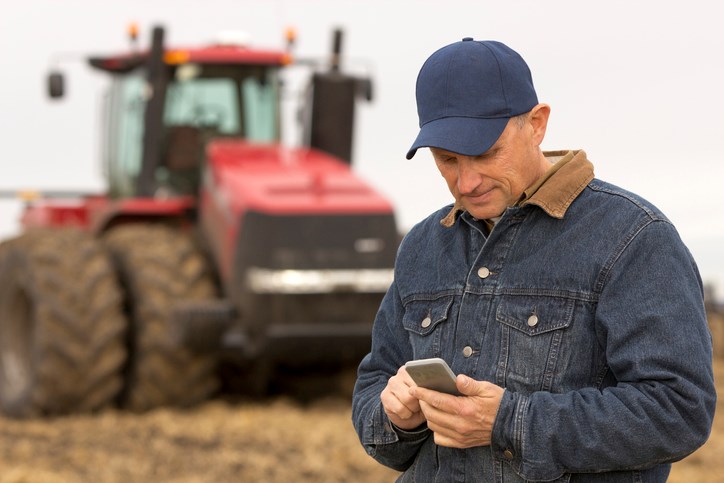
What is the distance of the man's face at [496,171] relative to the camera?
7.24 feet

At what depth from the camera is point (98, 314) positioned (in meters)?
8.10

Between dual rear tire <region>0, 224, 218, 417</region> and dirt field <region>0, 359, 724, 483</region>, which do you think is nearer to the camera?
dirt field <region>0, 359, 724, 483</region>

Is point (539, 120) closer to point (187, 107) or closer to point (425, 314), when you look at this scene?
point (425, 314)

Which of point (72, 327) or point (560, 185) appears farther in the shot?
point (72, 327)

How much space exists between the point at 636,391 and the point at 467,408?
259mm

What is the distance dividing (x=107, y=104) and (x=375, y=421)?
25.0 feet

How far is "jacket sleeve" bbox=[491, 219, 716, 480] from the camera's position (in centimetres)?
205

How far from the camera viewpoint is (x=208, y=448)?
719 centimetres

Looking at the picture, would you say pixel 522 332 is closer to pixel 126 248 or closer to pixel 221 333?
pixel 221 333

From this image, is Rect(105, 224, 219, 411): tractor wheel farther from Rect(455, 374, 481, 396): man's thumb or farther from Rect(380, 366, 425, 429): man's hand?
Rect(455, 374, 481, 396): man's thumb

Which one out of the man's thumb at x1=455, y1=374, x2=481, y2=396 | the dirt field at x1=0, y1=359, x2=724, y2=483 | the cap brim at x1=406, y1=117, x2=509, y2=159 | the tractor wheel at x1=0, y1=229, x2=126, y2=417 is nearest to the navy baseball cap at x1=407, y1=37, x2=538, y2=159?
the cap brim at x1=406, y1=117, x2=509, y2=159

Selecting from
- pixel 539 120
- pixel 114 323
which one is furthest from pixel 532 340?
pixel 114 323

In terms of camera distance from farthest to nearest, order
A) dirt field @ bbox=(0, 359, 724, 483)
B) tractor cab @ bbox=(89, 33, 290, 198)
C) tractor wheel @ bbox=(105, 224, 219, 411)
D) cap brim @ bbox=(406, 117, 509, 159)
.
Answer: tractor cab @ bbox=(89, 33, 290, 198), tractor wheel @ bbox=(105, 224, 219, 411), dirt field @ bbox=(0, 359, 724, 483), cap brim @ bbox=(406, 117, 509, 159)

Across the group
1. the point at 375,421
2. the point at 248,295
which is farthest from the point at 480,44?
the point at 248,295
